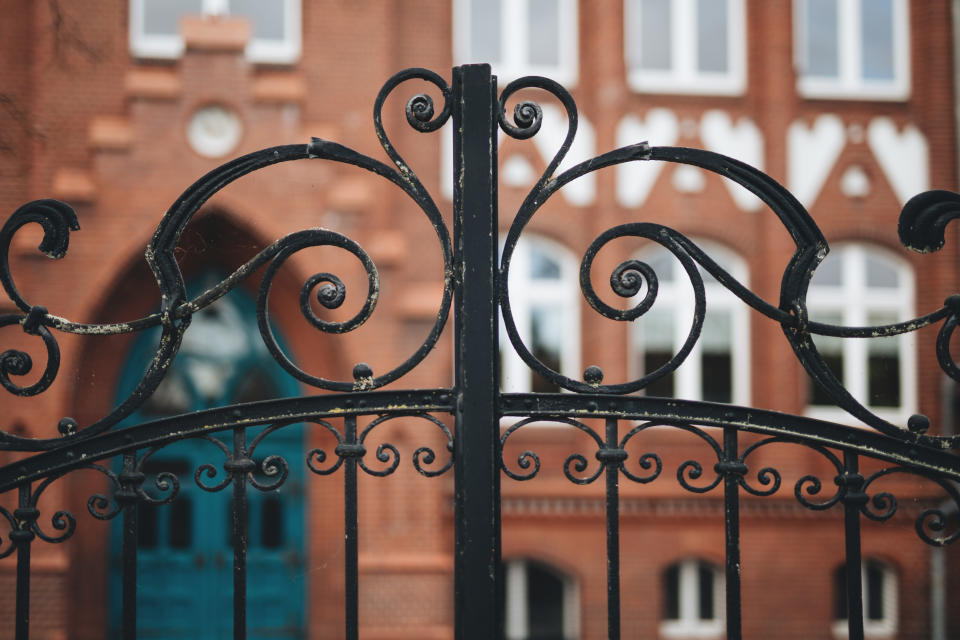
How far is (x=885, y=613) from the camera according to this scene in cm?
870

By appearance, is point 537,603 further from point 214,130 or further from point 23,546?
point 23,546

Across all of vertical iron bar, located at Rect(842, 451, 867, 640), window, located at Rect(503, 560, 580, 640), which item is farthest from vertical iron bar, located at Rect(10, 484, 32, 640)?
window, located at Rect(503, 560, 580, 640)

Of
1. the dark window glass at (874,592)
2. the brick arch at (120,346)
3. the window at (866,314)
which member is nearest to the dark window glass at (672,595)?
the dark window glass at (874,592)

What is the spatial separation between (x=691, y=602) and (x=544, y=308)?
3.12 metres

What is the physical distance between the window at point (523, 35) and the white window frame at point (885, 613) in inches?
219

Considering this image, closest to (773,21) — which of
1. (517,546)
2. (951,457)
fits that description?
(517,546)

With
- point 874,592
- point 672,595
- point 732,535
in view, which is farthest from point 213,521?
point 732,535

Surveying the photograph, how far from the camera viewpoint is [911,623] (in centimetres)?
850

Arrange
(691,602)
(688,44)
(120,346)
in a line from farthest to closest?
(688,44) < (691,602) < (120,346)

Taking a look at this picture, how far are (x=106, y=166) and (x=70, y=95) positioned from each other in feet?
2.34

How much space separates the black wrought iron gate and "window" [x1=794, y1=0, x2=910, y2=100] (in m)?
7.37

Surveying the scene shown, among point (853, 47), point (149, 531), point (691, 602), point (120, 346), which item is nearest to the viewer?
point (149, 531)

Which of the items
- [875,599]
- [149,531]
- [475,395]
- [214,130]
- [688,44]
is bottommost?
[875,599]

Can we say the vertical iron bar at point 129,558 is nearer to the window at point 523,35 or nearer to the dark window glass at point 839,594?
the window at point 523,35
